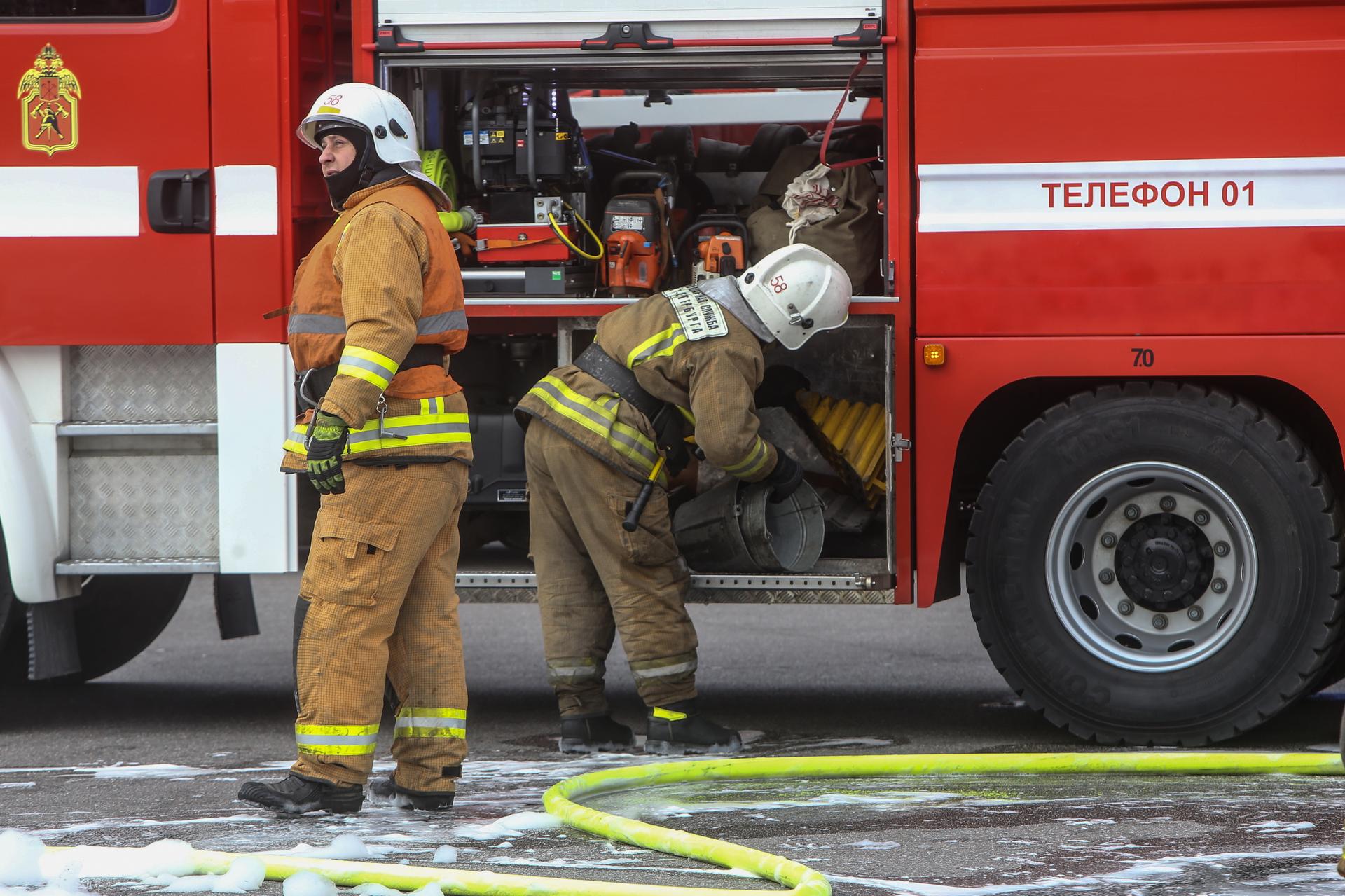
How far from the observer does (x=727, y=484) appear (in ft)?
18.7

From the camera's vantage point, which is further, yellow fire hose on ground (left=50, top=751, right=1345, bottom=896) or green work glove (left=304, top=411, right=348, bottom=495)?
green work glove (left=304, top=411, right=348, bottom=495)

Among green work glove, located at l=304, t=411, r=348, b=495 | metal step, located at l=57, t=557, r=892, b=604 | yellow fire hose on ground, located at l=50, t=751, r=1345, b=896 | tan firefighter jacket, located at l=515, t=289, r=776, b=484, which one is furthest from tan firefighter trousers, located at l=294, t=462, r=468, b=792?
metal step, located at l=57, t=557, r=892, b=604

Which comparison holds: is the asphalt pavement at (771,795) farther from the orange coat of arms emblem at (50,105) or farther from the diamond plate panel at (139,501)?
the orange coat of arms emblem at (50,105)

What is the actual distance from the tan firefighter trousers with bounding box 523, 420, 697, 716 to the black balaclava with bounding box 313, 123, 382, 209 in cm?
111

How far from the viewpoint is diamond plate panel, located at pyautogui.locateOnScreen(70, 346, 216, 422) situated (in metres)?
5.70

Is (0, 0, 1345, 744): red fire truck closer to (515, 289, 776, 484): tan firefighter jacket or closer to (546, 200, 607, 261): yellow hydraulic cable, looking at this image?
(546, 200, 607, 261): yellow hydraulic cable

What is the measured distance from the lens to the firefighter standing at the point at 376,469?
439cm

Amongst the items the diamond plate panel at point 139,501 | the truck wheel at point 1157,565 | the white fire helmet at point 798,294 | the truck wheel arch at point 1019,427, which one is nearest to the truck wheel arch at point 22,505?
the diamond plate panel at point 139,501

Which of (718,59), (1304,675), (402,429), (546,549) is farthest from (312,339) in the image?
(1304,675)

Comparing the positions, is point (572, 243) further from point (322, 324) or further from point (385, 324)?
point (385, 324)

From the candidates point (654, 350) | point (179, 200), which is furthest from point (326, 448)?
point (179, 200)

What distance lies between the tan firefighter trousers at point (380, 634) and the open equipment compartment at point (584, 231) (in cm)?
99

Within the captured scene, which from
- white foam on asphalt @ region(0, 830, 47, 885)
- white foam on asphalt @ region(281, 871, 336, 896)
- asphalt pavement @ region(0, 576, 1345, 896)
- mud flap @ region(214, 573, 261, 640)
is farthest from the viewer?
mud flap @ region(214, 573, 261, 640)

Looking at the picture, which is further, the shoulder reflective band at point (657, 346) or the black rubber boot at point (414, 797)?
the shoulder reflective band at point (657, 346)
